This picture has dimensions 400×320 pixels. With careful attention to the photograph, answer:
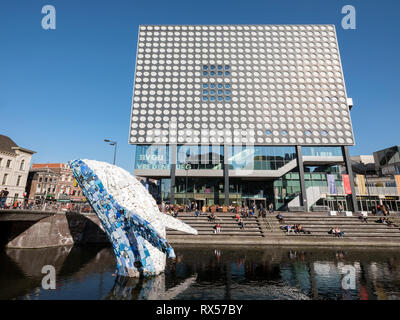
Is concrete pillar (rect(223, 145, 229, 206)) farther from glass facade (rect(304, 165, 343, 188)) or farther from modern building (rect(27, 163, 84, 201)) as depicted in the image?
modern building (rect(27, 163, 84, 201))

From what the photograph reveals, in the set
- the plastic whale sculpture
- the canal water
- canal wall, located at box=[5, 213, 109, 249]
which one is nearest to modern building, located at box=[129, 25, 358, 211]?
canal wall, located at box=[5, 213, 109, 249]

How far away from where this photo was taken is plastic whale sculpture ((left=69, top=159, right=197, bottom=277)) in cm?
988

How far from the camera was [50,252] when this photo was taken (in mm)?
18234

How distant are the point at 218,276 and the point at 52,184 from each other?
5732 centimetres

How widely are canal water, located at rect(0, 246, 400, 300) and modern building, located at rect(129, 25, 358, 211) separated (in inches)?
930

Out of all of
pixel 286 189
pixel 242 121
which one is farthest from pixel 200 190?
pixel 286 189

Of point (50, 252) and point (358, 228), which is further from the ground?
point (358, 228)

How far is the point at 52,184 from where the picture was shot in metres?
54.4

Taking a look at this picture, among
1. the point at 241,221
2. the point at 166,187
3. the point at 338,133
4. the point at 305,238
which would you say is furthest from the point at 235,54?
the point at 305,238

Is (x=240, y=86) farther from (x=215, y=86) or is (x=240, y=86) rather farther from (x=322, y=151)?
(x=322, y=151)

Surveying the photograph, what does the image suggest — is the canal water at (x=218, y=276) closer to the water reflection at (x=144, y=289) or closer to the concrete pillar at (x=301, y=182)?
the water reflection at (x=144, y=289)

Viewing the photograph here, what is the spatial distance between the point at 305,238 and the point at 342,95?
114 feet

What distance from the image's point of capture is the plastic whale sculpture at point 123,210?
9.88m
